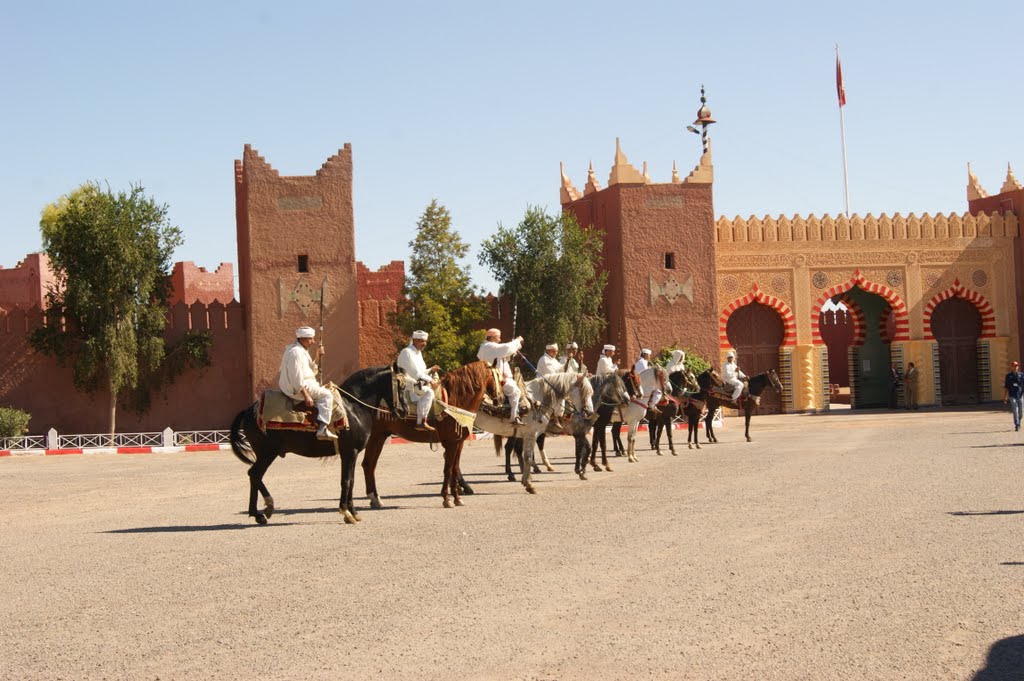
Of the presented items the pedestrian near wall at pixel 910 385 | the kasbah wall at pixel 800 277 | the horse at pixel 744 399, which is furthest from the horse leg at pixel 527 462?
the pedestrian near wall at pixel 910 385

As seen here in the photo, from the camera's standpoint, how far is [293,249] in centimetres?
3083

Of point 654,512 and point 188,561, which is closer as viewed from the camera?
point 188,561

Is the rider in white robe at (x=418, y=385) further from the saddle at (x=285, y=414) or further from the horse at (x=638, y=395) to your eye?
the horse at (x=638, y=395)

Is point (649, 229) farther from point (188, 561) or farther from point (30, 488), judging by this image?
point (188, 561)

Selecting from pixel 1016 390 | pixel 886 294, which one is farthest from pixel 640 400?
pixel 886 294

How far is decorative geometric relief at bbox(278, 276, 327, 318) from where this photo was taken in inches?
1210

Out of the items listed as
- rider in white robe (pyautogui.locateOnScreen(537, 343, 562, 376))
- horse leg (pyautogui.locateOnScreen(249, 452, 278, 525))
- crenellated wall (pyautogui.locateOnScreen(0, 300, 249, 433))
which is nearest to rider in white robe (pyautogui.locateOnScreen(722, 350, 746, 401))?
rider in white robe (pyautogui.locateOnScreen(537, 343, 562, 376))

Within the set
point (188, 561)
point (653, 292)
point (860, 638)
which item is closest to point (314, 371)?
point (188, 561)

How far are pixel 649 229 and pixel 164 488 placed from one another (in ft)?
69.7

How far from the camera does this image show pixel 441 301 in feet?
105

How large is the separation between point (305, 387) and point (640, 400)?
9.04 metres

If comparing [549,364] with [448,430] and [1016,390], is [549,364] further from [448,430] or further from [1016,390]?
[1016,390]

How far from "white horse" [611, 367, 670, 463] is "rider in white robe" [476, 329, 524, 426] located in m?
4.96

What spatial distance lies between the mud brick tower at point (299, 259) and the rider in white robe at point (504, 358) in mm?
17033
